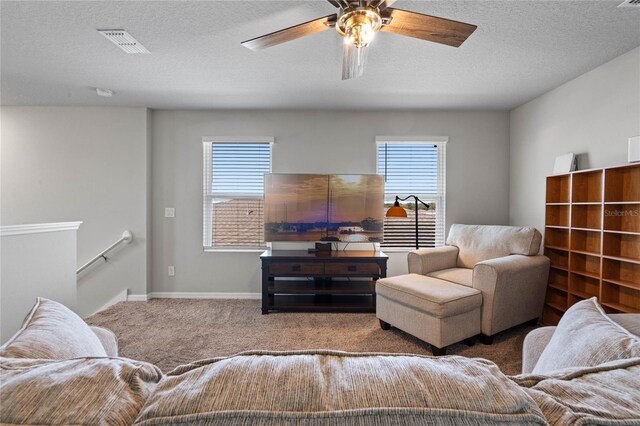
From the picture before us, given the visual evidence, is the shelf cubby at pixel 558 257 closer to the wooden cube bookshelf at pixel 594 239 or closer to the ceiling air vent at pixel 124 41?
the wooden cube bookshelf at pixel 594 239

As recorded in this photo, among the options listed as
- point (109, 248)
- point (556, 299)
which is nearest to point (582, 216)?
point (556, 299)

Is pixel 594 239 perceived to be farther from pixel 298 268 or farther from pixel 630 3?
pixel 298 268

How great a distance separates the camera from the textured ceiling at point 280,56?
1885 millimetres

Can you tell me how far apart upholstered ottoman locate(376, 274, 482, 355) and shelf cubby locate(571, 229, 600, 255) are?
1.06 m

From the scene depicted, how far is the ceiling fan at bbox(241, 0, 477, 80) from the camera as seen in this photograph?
1.39m

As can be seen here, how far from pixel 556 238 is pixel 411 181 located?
1626mm

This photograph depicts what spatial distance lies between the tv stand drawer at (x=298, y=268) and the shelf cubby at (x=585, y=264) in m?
2.34

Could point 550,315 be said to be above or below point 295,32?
below

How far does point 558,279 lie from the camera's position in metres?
2.84

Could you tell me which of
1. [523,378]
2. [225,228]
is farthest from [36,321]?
[225,228]

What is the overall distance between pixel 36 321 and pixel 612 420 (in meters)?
1.25

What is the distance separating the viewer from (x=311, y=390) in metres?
0.45

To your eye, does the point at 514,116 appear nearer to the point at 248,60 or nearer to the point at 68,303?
the point at 248,60

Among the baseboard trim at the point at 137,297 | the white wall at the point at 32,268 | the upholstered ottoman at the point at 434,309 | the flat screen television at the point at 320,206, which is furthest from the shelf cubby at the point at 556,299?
the baseboard trim at the point at 137,297
